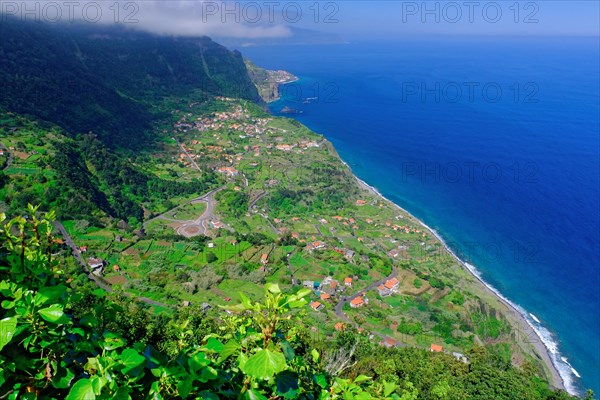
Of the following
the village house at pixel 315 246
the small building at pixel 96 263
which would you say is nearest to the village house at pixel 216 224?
the village house at pixel 315 246

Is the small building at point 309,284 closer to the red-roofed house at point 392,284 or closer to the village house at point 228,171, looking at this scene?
the red-roofed house at point 392,284

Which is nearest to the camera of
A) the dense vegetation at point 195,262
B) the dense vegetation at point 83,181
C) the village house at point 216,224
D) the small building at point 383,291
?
the dense vegetation at point 195,262

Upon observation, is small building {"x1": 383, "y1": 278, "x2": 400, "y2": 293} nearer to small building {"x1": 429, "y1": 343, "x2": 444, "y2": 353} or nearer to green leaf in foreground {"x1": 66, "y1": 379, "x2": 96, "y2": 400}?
small building {"x1": 429, "y1": 343, "x2": 444, "y2": 353}

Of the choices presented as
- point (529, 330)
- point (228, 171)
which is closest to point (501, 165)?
point (529, 330)

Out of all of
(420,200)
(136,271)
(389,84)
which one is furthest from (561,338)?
(389,84)

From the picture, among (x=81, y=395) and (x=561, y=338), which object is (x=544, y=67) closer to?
(x=561, y=338)
